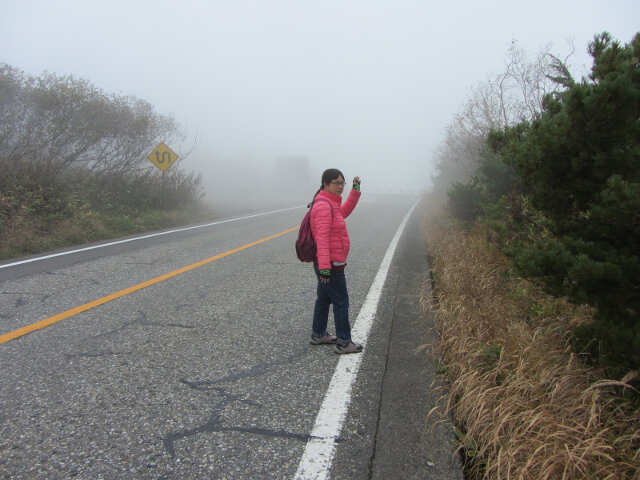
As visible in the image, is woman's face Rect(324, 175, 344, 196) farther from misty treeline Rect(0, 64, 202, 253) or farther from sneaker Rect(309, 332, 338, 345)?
misty treeline Rect(0, 64, 202, 253)

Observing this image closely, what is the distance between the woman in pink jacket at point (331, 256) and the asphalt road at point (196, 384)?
18 centimetres

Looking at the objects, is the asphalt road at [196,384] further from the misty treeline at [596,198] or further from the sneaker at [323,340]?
the misty treeline at [596,198]

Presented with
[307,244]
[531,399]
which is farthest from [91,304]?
[531,399]

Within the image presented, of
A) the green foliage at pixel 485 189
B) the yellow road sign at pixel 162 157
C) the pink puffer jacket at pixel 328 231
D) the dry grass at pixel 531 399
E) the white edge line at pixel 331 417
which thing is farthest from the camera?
the yellow road sign at pixel 162 157

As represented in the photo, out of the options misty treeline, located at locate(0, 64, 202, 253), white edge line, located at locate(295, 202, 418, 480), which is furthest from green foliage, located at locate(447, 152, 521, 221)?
misty treeline, located at locate(0, 64, 202, 253)

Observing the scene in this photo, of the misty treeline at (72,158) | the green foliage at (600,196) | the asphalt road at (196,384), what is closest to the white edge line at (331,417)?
the asphalt road at (196,384)

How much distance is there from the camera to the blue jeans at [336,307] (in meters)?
3.56

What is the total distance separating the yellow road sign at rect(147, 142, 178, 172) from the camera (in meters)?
12.9

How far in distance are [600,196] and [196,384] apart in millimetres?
2765

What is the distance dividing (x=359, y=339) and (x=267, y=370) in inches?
38.9

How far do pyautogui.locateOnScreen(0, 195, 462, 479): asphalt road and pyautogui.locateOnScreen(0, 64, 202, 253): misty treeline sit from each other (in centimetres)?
430

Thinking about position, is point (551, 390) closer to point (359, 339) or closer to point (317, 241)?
point (359, 339)

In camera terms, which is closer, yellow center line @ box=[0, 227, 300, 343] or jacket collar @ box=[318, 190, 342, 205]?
jacket collar @ box=[318, 190, 342, 205]

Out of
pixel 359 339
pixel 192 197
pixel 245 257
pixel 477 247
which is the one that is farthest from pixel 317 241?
pixel 192 197
